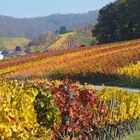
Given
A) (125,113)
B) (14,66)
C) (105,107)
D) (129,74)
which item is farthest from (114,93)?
(14,66)

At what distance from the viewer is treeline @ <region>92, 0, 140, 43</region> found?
88000 mm

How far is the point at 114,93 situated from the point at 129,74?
18295 millimetres

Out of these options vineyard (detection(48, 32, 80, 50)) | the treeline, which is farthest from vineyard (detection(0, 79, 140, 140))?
vineyard (detection(48, 32, 80, 50))

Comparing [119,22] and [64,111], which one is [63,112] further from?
[119,22]

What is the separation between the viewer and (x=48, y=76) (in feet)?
132

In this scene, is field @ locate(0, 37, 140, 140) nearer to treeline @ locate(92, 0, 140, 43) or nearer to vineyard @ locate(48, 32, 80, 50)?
treeline @ locate(92, 0, 140, 43)

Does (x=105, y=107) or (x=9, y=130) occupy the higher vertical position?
(x=9, y=130)

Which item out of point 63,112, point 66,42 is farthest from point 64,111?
point 66,42

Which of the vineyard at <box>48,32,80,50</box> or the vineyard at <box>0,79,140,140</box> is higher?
the vineyard at <box>0,79,140,140</box>

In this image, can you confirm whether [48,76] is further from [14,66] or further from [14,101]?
[14,101]

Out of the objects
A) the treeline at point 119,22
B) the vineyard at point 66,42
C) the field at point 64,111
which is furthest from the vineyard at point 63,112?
the vineyard at point 66,42

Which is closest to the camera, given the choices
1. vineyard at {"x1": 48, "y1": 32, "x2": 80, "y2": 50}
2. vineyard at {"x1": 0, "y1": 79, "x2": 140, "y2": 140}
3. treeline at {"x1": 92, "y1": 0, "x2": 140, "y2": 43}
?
vineyard at {"x1": 0, "y1": 79, "x2": 140, "y2": 140}

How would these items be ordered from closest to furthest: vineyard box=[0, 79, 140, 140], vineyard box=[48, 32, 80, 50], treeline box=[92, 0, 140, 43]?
vineyard box=[0, 79, 140, 140] < treeline box=[92, 0, 140, 43] < vineyard box=[48, 32, 80, 50]

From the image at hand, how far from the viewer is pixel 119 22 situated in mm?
89125
